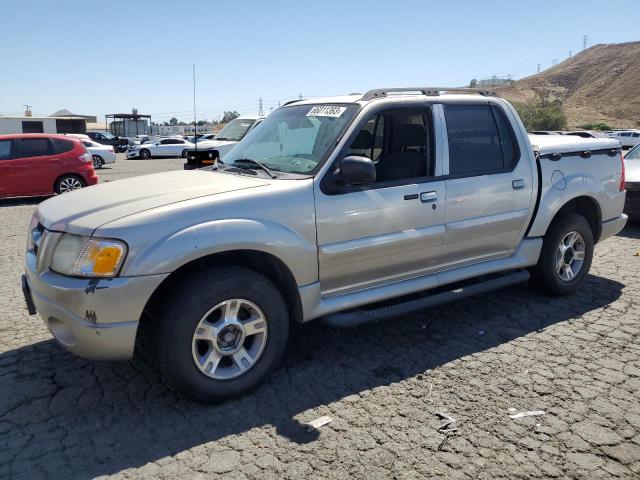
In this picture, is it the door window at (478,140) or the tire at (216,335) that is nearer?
the tire at (216,335)

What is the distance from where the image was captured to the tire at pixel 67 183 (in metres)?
12.8

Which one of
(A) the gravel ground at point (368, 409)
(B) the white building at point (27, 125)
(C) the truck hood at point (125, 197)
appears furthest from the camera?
(B) the white building at point (27, 125)

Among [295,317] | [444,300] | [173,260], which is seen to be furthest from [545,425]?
[173,260]

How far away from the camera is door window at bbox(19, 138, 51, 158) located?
12.5 m

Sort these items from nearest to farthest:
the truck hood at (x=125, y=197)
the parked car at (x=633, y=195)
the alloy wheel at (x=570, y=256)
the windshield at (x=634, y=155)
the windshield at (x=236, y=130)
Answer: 1. the truck hood at (x=125, y=197)
2. the alloy wheel at (x=570, y=256)
3. the parked car at (x=633, y=195)
4. the windshield at (x=634, y=155)
5. the windshield at (x=236, y=130)

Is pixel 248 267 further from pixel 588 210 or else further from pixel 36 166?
pixel 36 166

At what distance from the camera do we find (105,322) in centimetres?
303

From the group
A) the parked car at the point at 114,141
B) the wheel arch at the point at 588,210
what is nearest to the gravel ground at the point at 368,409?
the wheel arch at the point at 588,210

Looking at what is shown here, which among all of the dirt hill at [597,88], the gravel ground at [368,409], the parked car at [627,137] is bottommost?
the gravel ground at [368,409]

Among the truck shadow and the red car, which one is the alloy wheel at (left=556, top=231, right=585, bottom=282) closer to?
the truck shadow

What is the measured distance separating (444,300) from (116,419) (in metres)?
2.58

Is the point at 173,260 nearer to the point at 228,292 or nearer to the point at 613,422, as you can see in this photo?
the point at 228,292

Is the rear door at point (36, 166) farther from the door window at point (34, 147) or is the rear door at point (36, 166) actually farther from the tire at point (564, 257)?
the tire at point (564, 257)

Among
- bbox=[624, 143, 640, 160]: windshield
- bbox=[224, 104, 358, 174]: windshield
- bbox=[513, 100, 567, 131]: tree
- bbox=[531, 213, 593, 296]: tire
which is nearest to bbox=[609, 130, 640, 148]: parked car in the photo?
bbox=[513, 100, 567, 131]: tree
